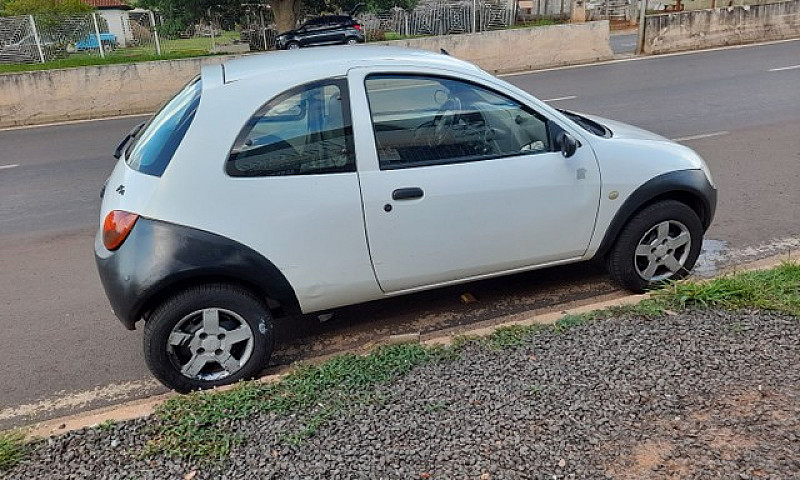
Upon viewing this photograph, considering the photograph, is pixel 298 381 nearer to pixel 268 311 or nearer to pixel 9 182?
pixel 268 311

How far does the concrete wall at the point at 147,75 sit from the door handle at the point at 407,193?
12.8m

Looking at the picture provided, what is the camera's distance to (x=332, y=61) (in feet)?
11.5

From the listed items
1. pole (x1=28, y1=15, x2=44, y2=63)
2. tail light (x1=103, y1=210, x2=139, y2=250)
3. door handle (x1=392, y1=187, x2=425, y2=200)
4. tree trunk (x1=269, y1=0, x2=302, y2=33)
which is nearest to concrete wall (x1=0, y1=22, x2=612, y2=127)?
pole (x1=28, y1=15, x2=44, y2=63)

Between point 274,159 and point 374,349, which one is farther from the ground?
point 274,159

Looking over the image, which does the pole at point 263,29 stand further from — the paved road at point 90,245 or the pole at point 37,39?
the paved road at point 90,245

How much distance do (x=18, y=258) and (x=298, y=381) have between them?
393 cm

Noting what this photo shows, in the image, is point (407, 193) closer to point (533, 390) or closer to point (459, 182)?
point (459, 182)

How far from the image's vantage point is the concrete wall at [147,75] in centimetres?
1349

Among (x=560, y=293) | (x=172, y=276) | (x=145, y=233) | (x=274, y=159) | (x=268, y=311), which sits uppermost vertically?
(x=274, y=159)

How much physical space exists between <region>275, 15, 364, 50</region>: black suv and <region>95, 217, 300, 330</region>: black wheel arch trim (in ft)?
61.7

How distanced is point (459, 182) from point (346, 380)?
129 cm

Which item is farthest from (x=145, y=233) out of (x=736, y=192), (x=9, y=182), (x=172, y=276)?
(x=9, y=182)

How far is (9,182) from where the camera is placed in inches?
328

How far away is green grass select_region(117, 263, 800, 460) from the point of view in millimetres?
2732
